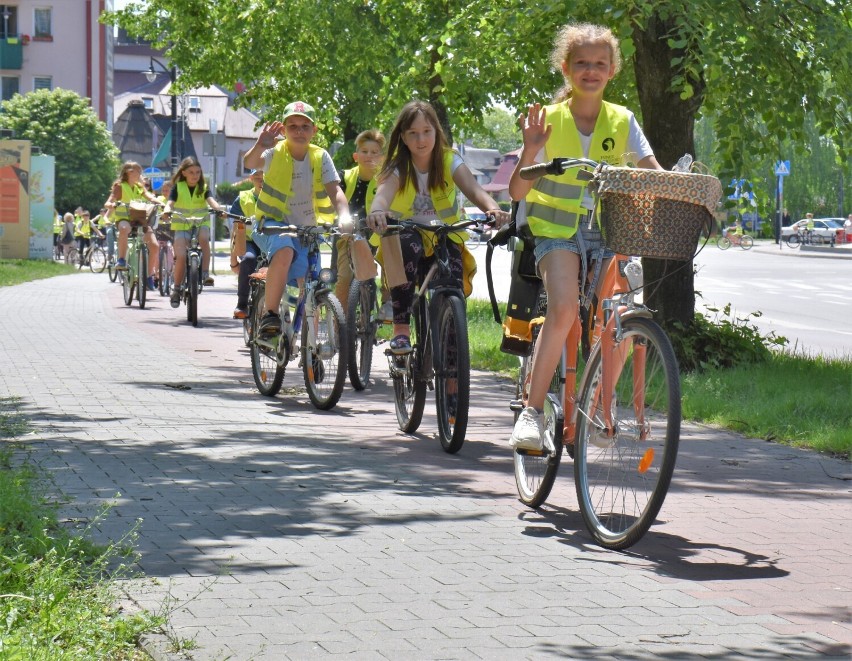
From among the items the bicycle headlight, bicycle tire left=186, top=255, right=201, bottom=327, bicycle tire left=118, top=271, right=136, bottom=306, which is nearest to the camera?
the bicycle headlight

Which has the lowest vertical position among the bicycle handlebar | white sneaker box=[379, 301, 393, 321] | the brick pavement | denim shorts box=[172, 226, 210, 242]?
the brick pavement

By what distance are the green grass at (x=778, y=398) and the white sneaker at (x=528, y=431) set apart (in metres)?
2.54

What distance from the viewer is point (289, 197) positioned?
34.9 ft

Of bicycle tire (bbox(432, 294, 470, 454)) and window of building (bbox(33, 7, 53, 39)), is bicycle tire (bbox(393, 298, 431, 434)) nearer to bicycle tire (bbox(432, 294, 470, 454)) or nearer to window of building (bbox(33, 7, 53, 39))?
bicycle tire (bbox(432, 294, 470, 454))

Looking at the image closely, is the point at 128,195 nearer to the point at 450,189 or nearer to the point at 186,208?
the point at 186,208

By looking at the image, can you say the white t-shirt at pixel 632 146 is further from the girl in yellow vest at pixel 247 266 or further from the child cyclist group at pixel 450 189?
the girl in yellow vest at pixel 247 266

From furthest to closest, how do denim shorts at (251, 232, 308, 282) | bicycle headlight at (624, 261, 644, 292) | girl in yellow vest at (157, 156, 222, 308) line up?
1. girl in yellow vest at (157, 156, 222, 308)
2. denim shorts at (251, 232, 308, 282)
3. bicycle headlight at (624, 261, 644, 292)

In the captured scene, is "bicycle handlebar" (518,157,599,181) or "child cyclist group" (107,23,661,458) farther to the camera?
"child cyclist group" (107,23,661,458)

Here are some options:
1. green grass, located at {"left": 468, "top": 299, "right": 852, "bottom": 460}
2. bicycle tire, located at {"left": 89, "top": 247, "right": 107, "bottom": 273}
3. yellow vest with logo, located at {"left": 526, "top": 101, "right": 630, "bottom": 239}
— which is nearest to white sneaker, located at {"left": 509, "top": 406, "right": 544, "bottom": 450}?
yellow vest with logo, located at {"left": 526, "top": 101, "right": 630, "bottom": 239}

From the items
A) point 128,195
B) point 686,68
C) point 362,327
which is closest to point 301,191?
point 362,327

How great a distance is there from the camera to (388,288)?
346 inches

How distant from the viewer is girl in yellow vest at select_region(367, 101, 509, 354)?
848 centimetres

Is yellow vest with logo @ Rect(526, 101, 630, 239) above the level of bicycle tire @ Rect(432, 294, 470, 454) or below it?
above

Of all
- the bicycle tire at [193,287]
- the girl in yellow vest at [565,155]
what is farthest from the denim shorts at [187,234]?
the girl in yellow vest at [565,155]
